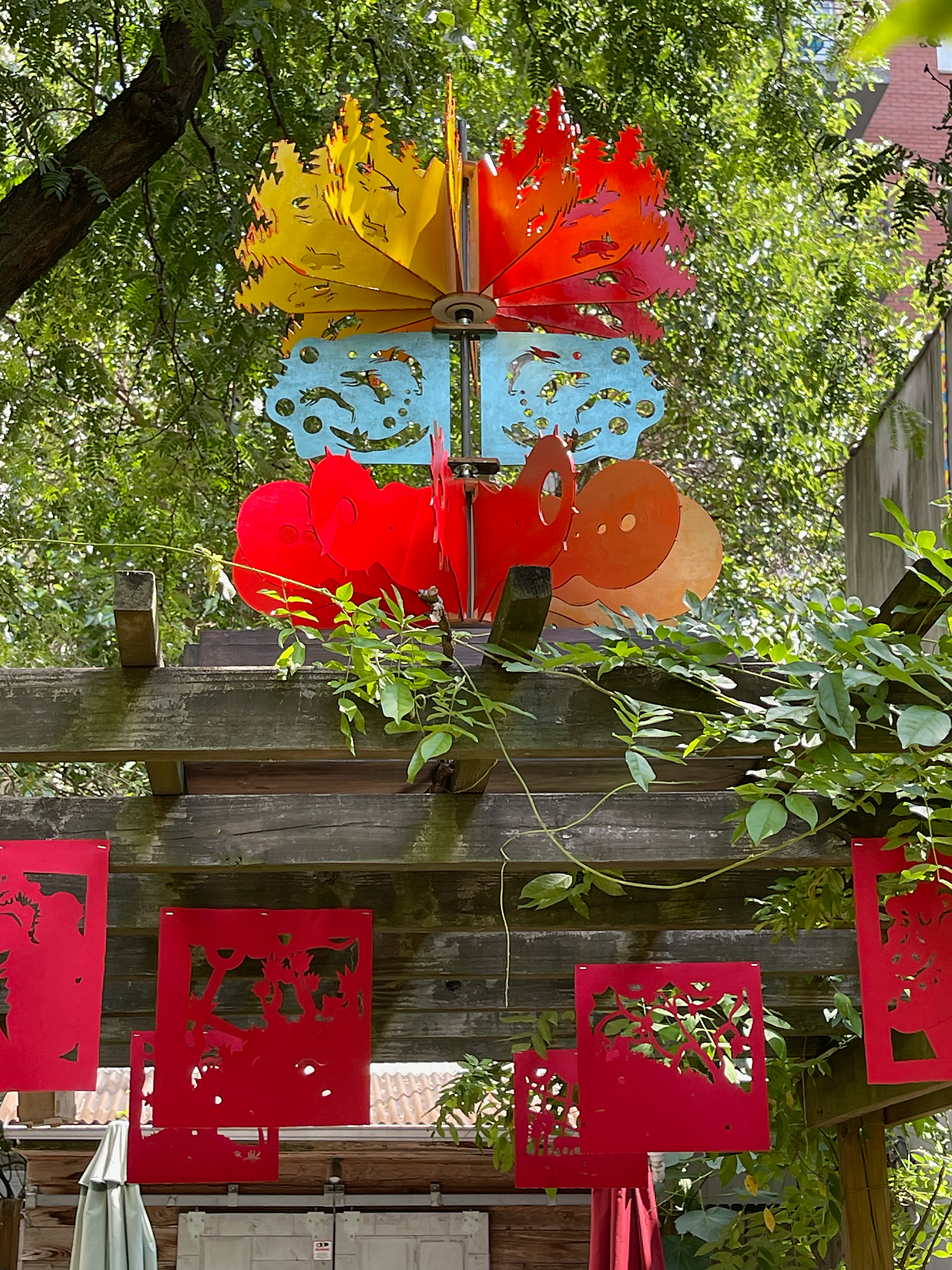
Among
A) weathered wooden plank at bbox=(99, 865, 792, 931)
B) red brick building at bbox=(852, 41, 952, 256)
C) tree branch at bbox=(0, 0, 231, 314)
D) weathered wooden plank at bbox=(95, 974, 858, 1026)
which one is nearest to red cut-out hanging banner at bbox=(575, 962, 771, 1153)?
weathered wooden plank at bbox=(99, 865, 792, 931)

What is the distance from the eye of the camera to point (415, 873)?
3.14 meters

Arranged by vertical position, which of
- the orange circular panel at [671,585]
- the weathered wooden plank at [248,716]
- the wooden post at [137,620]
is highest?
the orange circular panel at [671,585]

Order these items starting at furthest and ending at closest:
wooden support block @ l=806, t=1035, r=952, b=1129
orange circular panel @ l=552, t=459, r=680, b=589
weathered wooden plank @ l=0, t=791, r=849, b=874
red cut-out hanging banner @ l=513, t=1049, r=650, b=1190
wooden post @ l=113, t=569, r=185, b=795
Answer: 1. red cut-out hanging banner @ l=513, t=1049, r=650, b=1190
2. wooden support block @ l=806, t=1035, r=952, b=1129
3. orange circular panel @ l=552, t=459, r=680, b=589
4. weathered wooden plank @ l=0, t=791, r=849, b=874
5. wooden post @ l=113, t=569, r=185, b=795

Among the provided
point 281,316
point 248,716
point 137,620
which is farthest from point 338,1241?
point 137,620

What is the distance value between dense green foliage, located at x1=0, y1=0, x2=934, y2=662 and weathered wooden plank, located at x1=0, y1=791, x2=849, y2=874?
27.1 inches

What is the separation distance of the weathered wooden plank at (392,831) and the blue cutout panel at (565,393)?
1.07 metres

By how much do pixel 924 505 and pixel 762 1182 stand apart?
2.24 m

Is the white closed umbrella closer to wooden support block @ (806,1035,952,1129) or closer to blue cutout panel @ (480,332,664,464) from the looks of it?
wooden support block @ (806,1035,952,1129)

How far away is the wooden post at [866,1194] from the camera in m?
4.28

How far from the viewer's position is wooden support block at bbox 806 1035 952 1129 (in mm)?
3652

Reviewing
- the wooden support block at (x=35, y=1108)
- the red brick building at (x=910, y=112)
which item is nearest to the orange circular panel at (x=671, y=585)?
the wooden support block at (x=35, y=1108)

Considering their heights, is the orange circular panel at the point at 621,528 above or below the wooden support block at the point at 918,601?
above

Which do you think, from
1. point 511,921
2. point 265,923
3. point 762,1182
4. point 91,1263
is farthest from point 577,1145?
point 91,1263

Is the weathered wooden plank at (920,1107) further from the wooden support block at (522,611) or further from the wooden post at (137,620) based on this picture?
the wooden post at (137,620)
